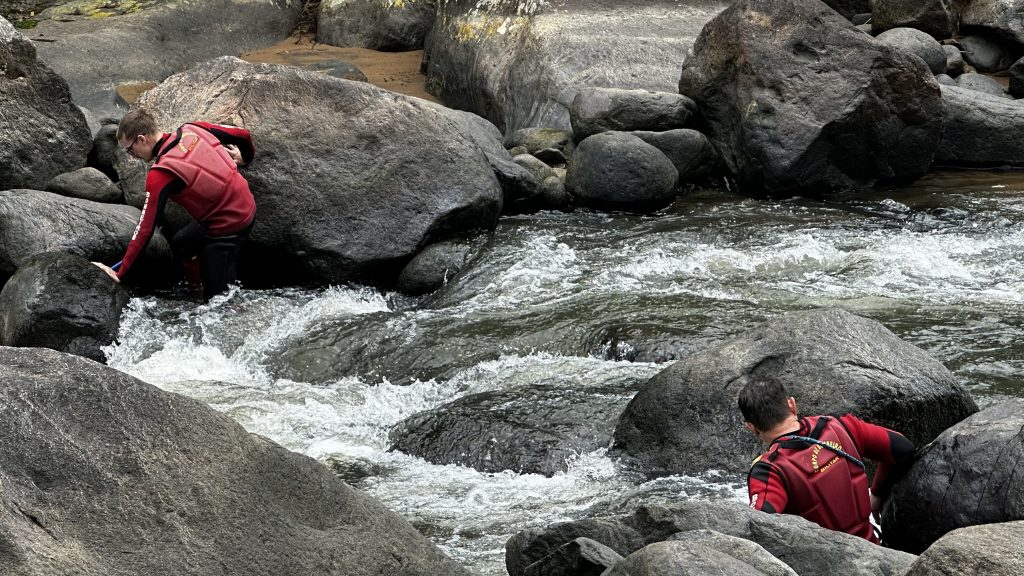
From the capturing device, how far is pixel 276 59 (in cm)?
1606

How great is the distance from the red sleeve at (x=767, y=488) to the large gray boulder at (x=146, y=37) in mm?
10507

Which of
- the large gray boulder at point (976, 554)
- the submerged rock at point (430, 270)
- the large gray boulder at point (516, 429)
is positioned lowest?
the submerged rock at point (430, 270)

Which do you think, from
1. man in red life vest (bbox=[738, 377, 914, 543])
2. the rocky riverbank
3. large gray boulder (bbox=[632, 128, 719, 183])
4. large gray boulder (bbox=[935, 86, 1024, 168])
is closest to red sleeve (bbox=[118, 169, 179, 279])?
the rocky riverbank

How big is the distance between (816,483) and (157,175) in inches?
203

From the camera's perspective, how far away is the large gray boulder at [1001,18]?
15367 millimetres

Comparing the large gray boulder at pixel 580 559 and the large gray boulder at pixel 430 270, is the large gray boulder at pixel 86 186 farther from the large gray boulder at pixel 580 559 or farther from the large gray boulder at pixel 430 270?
the large gray boulder at pixel 580 559

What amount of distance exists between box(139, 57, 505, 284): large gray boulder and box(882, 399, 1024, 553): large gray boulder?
4.97 meters

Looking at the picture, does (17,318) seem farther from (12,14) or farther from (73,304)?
(12,14)

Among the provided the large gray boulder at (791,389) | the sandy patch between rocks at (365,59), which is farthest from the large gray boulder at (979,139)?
the large gray boulder at (791,389)

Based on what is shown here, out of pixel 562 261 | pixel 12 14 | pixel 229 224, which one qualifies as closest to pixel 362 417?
pixel 229 224

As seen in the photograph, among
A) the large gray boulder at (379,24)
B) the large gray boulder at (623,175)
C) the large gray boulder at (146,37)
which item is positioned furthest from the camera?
the large gray boulder at (379,24)

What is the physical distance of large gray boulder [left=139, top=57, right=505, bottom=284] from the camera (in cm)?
858

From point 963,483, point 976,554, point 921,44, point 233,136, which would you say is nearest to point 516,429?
point 963,483

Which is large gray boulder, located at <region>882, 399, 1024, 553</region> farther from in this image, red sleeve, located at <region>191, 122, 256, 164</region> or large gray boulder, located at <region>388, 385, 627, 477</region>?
red sleeve, located at <region>191, 122, 256, 164</region>
